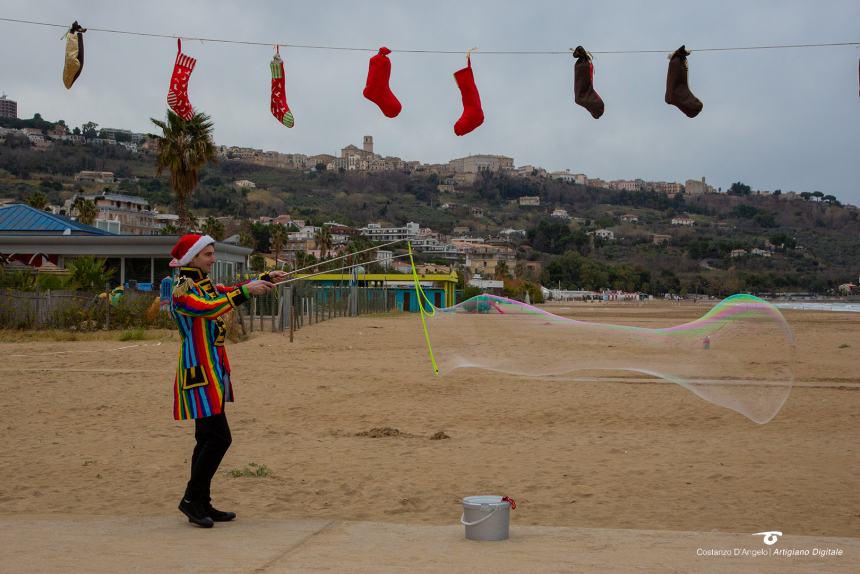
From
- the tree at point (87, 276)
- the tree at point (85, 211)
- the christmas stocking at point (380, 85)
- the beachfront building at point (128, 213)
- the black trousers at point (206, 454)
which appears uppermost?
the beachfront building at point (128, 213)

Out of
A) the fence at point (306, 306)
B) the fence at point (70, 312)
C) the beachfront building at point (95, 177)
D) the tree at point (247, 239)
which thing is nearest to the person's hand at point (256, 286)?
the fence at point (306, 306)

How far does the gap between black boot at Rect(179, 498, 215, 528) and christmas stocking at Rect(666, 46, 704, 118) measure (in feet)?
24.9

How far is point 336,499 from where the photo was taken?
7328 mm

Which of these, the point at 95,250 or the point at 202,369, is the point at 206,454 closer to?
the point at 202,369

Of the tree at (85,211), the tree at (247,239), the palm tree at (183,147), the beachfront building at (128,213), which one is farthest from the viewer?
the beachfront building at (128,213)

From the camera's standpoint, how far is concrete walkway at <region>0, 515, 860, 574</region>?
486cm

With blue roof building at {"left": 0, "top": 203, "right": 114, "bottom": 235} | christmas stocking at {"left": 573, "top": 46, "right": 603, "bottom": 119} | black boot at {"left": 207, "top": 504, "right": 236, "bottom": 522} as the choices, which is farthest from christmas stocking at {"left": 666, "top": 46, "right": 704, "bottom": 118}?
blue roof building at {"left": 0, "top": 203, "right": 114, "bottom": 235}

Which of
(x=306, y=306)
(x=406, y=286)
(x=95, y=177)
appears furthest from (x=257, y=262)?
(x=95, y=177)

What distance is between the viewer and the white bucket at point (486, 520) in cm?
555

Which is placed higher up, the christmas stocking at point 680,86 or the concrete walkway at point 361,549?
the christmas stocking at point 680,86

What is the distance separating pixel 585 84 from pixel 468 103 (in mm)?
1787

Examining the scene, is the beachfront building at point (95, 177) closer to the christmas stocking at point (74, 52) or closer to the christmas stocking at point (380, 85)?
the christmas stocking at point (74, 52)

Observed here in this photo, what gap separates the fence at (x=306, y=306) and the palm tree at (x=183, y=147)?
623 cm

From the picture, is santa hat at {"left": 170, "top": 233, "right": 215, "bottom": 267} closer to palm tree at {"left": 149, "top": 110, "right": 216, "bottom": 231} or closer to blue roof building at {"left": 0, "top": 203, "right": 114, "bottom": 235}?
palm tree at {"left": 149, "top": 110, "right": 216, "bottom": 231}
